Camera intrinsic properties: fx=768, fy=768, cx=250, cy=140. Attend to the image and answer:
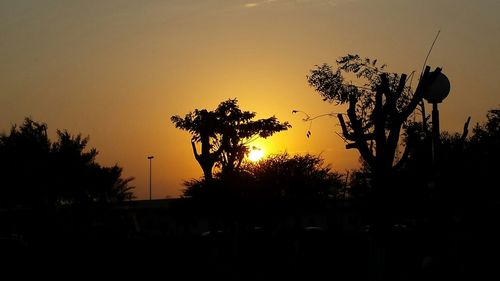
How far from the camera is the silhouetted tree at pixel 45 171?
54812 mm

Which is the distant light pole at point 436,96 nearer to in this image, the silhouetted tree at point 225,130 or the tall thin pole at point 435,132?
the tall thin pole at point 435,132

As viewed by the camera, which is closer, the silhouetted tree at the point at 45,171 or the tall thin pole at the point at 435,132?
the tall thin pole at the point at 435,132

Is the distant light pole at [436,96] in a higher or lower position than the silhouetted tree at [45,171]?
lower

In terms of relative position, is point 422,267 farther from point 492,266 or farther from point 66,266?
point 66,266

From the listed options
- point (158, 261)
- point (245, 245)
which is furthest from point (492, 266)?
point (158, 261)

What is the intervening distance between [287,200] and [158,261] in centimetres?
1518

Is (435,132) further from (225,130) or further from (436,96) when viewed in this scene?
(225,130)

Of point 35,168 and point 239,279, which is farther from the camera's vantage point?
point 35,168

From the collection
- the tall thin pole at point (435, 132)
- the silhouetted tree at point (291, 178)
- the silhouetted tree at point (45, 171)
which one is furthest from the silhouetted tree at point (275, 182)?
the tall thin pole at point (435, 132)

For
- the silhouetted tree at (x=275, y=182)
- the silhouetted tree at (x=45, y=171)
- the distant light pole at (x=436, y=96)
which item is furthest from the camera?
the silhouetted tree at (x=45, y=171)

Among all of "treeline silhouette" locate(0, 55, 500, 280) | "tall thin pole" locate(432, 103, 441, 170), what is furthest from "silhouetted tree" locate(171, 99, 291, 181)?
"tall thin pole" locate(432, 103, 441, 170)

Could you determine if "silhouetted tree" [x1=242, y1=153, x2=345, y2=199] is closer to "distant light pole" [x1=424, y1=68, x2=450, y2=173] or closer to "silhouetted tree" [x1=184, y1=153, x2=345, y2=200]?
"silhouetted tree" [x1=184, y1=153, x2=345, y2=200]

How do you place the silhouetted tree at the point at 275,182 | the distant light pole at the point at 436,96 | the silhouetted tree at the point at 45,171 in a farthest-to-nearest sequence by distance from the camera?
1. the silhouetted tree at the point at 45,171
2. the silhouetted tree at the point at 275,182
3. the distant light pole at the point at 436,96

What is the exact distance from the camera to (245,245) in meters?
27.0
